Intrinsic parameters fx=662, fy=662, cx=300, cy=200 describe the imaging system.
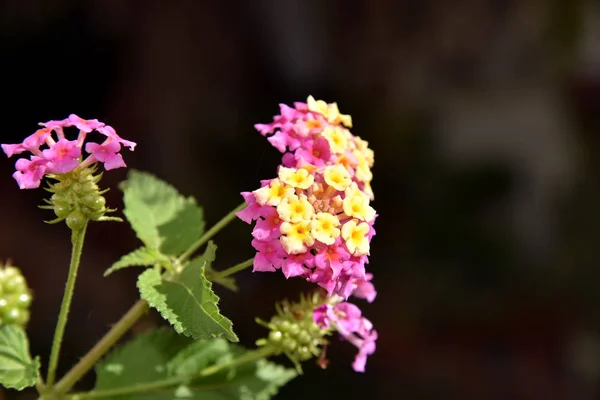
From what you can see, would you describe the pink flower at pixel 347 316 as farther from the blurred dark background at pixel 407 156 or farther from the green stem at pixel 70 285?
the blurred dark background at pixel 407 156

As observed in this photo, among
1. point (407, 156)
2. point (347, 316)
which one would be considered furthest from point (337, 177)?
point (407, 156)

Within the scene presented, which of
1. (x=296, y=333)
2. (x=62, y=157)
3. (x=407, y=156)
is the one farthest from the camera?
(x=407, y=156)

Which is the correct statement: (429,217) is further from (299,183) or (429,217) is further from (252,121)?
(299,183)

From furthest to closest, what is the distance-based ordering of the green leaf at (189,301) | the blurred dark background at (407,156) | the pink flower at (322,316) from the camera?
1. the blurred dark background at (407,156)
2. the pink flower at (322,316)
3. the green leaf at (189,301)

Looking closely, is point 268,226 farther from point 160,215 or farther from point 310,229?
point 160,215

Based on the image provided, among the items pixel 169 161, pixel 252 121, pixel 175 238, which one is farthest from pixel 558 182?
pixel 175 238

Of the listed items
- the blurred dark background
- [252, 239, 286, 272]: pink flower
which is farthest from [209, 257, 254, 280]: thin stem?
the blurred dark background

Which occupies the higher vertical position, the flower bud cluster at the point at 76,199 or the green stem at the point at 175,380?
the flower bud cluster at the point at 76,199

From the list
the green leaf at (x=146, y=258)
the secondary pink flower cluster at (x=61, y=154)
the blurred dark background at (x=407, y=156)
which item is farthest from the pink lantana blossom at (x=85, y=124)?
the blurred dark background at (x=407, y=156)
